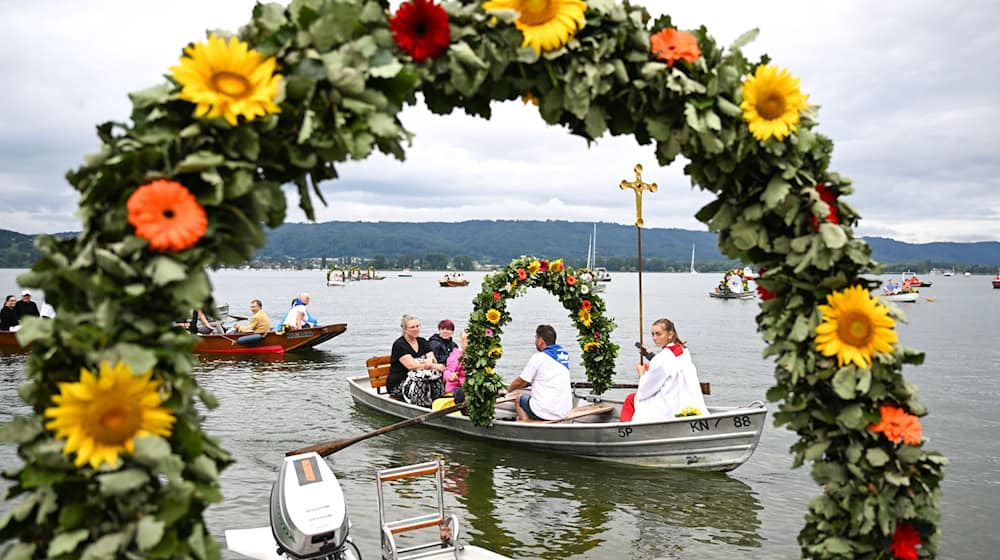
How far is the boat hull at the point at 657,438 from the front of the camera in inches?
402

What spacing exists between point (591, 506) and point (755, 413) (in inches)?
98.2

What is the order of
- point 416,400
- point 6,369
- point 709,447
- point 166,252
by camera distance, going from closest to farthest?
point 166,252 < point 709,447 < point 416,400 < point 6,369

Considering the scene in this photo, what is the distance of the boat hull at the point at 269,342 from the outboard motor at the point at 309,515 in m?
16.8

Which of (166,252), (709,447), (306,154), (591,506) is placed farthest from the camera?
(709,447)

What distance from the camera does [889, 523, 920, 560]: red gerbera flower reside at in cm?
354

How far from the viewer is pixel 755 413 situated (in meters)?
9.99

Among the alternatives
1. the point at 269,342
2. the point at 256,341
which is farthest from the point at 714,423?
the point at 269,342

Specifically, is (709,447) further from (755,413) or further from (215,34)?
(215,34)

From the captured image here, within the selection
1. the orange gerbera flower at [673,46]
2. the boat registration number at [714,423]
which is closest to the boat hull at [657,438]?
the boat registration number at [714,423]

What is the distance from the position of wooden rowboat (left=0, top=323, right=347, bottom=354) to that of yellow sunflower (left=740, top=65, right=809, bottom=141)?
65.7ft

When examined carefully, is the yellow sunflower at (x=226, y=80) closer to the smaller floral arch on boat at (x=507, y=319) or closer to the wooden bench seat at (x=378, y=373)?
the smaller floral arch on boat at (x=507, y=319)

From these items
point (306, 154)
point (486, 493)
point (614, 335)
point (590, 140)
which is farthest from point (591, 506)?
point (614, 335)

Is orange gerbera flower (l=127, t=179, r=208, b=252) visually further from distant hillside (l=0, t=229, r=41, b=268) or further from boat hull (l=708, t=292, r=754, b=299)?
distant hillside (l=0, t=229, r=41, b=268)


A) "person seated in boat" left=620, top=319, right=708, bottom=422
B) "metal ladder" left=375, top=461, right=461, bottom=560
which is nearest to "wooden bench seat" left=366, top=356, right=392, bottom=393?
"person seated in boat" left=620, top=319, right=708, bottom=422
